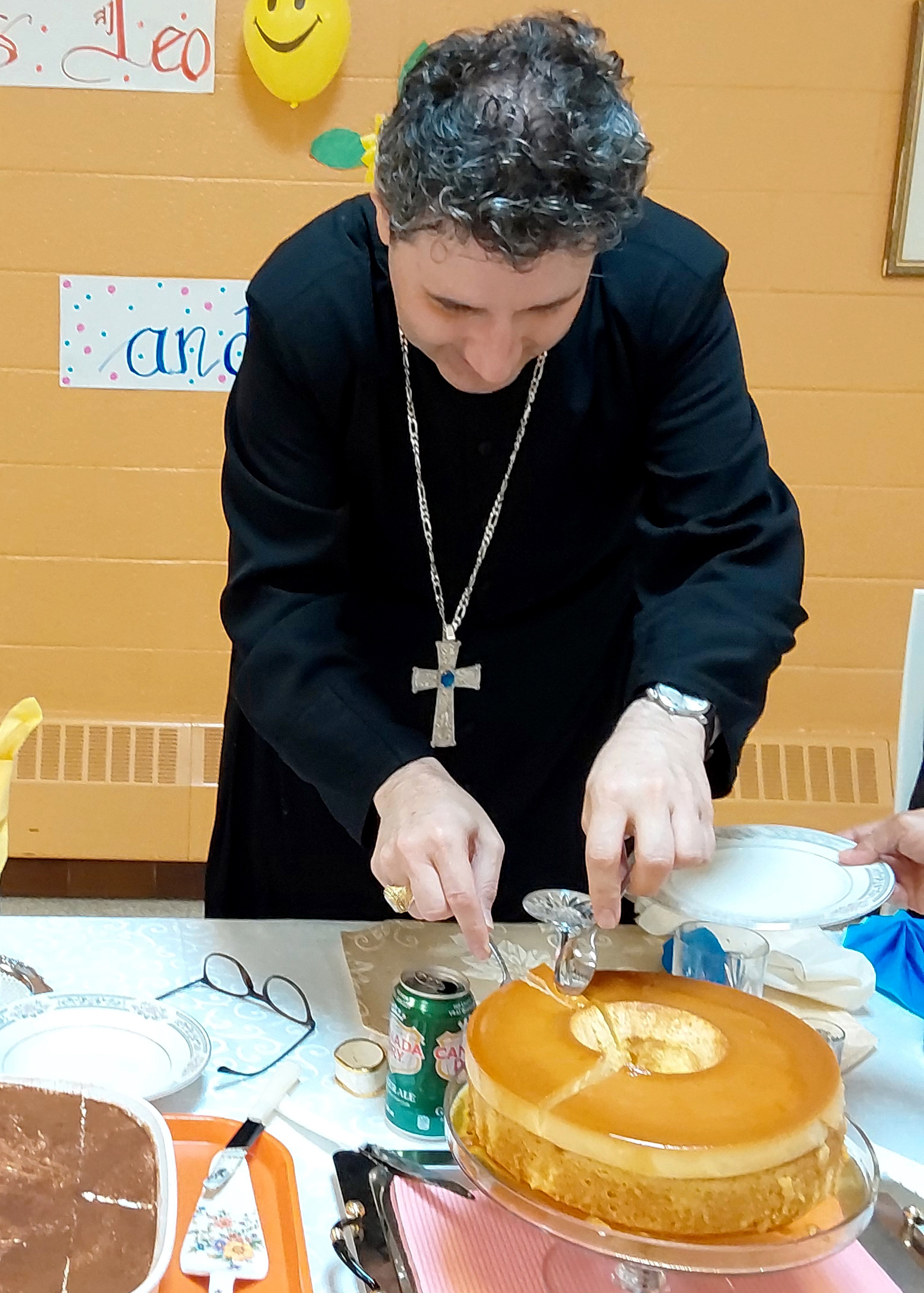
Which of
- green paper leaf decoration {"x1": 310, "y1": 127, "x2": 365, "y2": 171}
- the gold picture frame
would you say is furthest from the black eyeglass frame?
the gold picture frame

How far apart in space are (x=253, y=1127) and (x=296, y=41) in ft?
7.62

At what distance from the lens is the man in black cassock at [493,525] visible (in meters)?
1.04

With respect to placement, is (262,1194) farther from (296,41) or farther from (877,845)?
(296,41)

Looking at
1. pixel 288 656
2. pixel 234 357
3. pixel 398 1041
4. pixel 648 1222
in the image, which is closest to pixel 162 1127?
pixel 398 1041

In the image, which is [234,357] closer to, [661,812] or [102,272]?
[102,272]

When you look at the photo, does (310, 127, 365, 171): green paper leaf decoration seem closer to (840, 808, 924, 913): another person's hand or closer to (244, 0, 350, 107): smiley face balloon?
(244, 0, 350, 107): smiley face balloon

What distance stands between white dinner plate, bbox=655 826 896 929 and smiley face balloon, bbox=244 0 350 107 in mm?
2032

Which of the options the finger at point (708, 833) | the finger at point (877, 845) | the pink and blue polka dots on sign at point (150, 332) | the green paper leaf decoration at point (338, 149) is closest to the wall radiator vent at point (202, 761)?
the pink and blue polka dots on sign at point (150, 332)

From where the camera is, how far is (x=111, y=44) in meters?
2.74

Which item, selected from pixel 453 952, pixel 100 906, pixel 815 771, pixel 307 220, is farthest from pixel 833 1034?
pixel 100 906

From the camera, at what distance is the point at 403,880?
1.11 m

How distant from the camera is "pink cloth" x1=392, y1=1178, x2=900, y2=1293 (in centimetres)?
89

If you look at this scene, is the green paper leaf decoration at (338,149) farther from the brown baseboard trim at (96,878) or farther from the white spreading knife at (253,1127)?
the white spreading knife at (253,1127)

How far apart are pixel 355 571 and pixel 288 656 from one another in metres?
0.27
